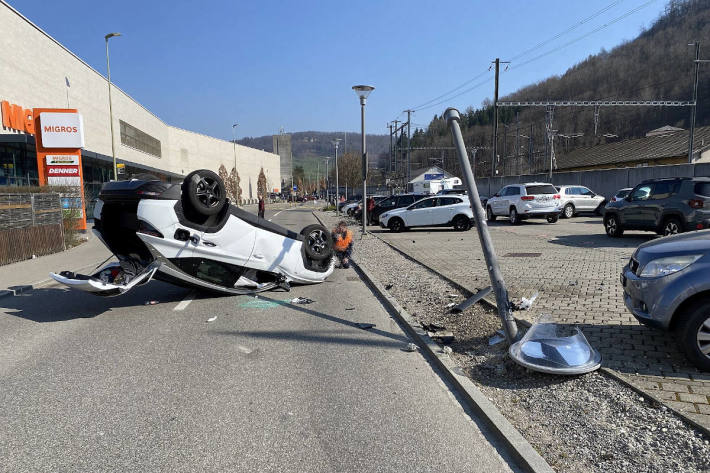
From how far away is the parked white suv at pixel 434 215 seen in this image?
2239 cm

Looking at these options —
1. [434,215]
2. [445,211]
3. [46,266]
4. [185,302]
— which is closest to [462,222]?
[445,211]

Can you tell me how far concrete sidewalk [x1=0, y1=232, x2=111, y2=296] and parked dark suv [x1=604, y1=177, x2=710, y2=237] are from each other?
1497 cm

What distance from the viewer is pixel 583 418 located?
147 inches

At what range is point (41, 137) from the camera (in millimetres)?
21391

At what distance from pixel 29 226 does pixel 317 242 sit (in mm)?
9313

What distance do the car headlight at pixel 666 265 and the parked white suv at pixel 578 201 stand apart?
23.7 m

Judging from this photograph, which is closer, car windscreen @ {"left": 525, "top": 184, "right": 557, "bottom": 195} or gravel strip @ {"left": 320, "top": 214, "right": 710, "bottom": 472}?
gravel strip @ {"left": 320, "top": 214, "right": 710, "bottom": 472}

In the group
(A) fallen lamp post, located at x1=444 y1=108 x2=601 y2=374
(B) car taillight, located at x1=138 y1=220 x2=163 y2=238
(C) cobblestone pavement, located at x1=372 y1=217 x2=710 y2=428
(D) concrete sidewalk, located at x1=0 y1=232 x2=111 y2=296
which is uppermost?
(B) car taillight, located at x1=138 y1=220 x2=163 y2=238

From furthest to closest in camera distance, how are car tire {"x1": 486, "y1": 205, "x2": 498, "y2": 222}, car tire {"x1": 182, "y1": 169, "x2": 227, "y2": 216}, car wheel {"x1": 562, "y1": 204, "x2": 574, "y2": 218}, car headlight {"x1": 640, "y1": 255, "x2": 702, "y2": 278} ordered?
1. car wheel {"x1": 562, "y1": 204, "x2": 574, "y2": 218}
2. car tire {"x1": 486, "y1": 205, "x2": 498, "y2": 222}
3. car tire {"x1": 182, "y1": 169, "x2": 227, "y2": 216}
4. car headlight {"x1": 640, "y1": 255, "x2": 702, "y2": 278}

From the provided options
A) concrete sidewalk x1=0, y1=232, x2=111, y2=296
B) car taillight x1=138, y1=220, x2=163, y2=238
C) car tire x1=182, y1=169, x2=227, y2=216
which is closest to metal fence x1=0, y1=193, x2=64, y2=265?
concrete sidewalk x1=0, y1=232, x2=111, y2=296

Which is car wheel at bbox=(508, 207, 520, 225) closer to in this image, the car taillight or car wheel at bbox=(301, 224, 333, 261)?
car wheel at bbox=(301, 224, 333, 261)

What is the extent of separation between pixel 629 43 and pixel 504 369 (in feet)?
205

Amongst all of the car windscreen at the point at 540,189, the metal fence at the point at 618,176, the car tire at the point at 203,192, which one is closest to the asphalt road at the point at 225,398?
the car tire at the point at 203,192

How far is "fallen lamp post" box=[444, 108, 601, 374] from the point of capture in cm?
446
